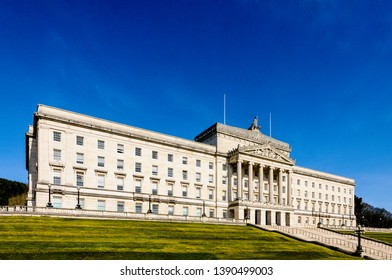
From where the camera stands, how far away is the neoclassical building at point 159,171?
53.6 meters

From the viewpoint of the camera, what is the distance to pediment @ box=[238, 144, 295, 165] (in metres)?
72.5

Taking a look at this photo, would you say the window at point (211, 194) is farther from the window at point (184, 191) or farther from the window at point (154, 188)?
the window at point (154, 188)

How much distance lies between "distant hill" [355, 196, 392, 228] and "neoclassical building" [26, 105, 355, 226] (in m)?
47.9

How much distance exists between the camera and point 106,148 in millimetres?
58750

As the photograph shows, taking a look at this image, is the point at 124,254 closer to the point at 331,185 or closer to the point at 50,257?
the point at 50,257

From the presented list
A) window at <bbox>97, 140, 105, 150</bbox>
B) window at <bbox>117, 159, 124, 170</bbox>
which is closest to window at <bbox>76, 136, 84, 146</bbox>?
window at <bbox>97, 140, 105, 150</bbox>

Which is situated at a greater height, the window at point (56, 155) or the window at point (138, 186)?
the window at point (56, 155)

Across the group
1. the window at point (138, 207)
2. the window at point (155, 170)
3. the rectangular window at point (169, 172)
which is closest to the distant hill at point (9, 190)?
the window at point (138, 207)

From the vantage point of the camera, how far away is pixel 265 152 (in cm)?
7581

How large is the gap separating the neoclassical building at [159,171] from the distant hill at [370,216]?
47910 millimetres

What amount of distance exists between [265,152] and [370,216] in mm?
87293

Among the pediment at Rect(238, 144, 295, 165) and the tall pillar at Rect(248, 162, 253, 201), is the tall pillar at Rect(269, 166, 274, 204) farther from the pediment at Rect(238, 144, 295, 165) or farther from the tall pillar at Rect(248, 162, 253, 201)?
the tall pillar at Rect(248, 162, 253, 201)

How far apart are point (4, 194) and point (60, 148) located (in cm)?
7821
